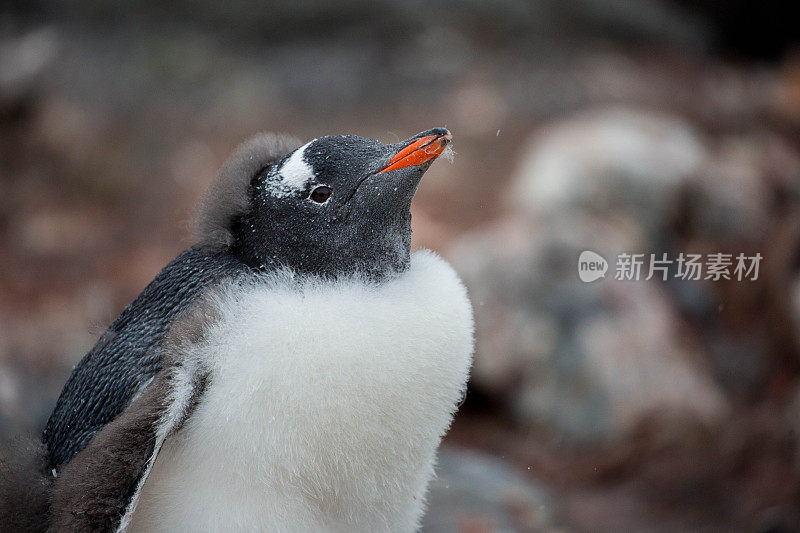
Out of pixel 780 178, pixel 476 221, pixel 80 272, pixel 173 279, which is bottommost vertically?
pixel 173 279

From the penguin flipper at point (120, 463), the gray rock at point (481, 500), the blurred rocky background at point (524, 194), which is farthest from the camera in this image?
the blurred rocky background at point (524, 194)

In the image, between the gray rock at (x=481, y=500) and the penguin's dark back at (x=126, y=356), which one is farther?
A: the gray rock at (x=481, y=500)

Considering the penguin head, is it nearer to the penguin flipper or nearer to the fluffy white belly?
the fluffy white belly

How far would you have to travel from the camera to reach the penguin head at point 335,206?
747mm

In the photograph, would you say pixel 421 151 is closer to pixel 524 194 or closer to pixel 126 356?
pixel 126 356

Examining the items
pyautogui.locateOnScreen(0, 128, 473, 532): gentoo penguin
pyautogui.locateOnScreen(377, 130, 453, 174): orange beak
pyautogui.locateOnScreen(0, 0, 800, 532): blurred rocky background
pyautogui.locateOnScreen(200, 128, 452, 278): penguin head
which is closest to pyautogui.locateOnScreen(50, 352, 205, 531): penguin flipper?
pyautogui.locateOnScreen(0, 128, 473, 532): gentoo penguin

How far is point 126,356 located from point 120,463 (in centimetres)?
11

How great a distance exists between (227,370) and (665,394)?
4.35 feet

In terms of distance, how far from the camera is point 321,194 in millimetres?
754

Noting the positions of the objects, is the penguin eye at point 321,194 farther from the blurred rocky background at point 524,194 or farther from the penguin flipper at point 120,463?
the blurred rocky background at point 524,194

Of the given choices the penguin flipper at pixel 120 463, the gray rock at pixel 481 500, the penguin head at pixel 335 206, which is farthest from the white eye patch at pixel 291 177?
the gray rock at pixel 481 500

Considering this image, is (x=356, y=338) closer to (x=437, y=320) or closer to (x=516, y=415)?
(x=437, y=320)

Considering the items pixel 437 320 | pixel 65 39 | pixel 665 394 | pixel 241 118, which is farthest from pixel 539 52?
pixel 437 320

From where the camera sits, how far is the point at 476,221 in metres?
2.16
